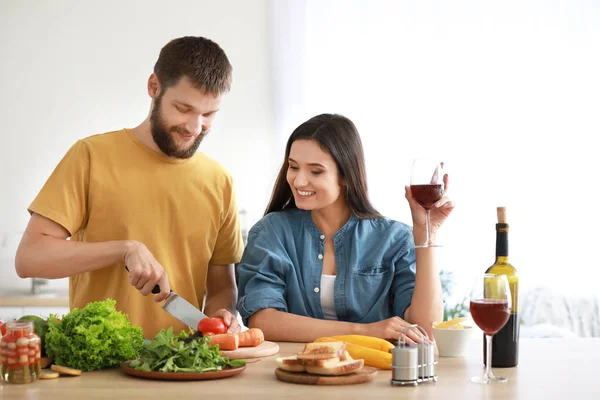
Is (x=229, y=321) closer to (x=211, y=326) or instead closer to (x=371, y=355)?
(x=211, y=326)

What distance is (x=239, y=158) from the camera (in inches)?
196

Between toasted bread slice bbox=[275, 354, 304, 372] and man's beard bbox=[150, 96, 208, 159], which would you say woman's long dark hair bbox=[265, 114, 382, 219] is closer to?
man's beard bbox=[150, 96, 208, 159]

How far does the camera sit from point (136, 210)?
8.25 ft

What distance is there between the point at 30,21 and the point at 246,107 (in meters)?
1.52

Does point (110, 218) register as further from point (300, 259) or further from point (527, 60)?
point (527, 60)

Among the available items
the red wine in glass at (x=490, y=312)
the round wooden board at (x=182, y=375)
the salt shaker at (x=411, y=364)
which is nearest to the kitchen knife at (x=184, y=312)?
the round wooden board at (x=182, y=375)

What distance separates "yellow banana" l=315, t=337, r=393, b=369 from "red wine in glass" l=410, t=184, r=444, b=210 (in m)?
0.51

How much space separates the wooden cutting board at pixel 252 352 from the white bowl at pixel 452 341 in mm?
458

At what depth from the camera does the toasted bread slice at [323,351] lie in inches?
69.8

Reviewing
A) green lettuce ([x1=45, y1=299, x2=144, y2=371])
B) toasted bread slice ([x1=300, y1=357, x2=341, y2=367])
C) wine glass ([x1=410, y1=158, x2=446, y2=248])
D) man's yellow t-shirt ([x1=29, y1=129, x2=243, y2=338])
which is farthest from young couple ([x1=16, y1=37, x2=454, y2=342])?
toasted bread slice ([x1=300, y1=357, x2=341, y2=367])

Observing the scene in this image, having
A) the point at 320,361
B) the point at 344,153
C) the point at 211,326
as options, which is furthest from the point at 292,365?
the point at 344,153

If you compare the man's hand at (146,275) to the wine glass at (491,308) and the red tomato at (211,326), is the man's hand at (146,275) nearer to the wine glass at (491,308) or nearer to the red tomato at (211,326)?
the red tomato at (211,326)

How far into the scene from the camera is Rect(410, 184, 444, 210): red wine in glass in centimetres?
221

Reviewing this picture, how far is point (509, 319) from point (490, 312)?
23cm
